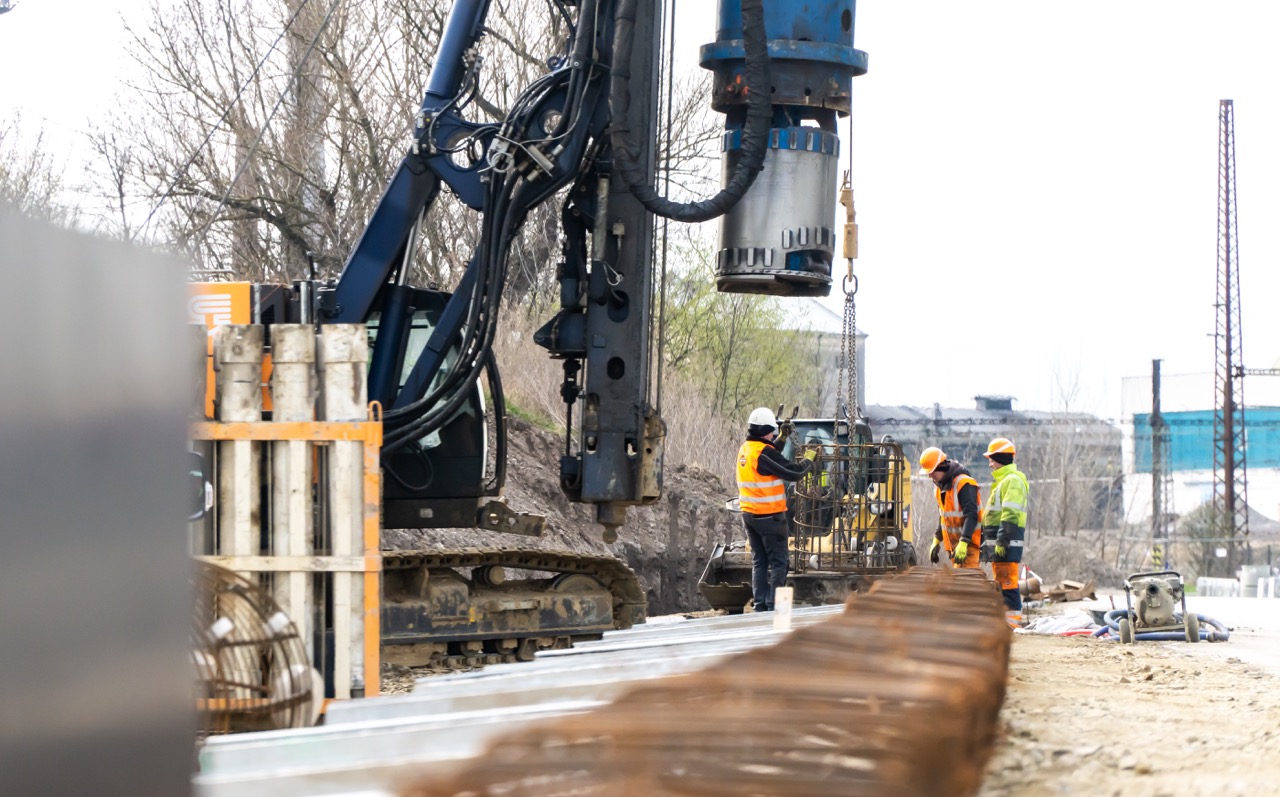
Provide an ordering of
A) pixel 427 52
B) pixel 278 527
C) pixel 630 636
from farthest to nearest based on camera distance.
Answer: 1. pixel 427 52
2. pixel 278 527
3. pixel 630 636

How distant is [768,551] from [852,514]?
3.69 m

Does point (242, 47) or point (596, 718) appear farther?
point (242, 47)

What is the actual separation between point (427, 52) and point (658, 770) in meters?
24.0

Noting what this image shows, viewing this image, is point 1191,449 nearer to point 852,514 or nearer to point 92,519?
point 852,514

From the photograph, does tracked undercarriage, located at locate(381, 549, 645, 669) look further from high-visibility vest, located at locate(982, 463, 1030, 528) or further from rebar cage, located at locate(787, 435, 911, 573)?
rebar cage, located at locate(787, 435, 911, 573)

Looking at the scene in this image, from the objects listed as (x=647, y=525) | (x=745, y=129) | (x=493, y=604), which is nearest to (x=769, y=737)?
(x=745, y=129)

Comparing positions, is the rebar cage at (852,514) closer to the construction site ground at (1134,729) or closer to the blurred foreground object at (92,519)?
the construction site ground at (1134,729)

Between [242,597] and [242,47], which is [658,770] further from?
[242,47]

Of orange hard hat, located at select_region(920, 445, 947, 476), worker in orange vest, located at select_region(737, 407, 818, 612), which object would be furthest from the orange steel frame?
orange hard hat, located at select_region(920, 445, 947, 476)

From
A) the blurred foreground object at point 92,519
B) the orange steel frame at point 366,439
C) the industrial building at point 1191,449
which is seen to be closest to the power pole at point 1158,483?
the industrial building at point 1191,449

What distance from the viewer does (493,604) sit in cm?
1189

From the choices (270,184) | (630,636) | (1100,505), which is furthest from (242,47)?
(1100,505)

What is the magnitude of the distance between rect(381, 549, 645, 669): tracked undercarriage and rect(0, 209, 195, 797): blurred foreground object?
9442 millimetres

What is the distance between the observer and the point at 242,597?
703cm
